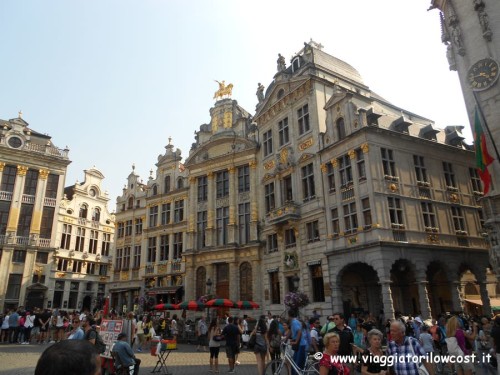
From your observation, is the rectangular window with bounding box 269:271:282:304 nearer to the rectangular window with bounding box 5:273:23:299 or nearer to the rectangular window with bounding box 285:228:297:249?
the rectangular window with bounding box 285:228:297:249

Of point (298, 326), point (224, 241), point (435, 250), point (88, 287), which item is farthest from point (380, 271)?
point (88, 287)

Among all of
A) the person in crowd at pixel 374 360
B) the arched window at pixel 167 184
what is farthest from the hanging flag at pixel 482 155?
the arched window at pixel 167 184

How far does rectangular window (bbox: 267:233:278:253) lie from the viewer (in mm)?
32750

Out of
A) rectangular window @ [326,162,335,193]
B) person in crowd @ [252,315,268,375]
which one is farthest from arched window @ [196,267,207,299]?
person in crowd @ [252,315,268,375]

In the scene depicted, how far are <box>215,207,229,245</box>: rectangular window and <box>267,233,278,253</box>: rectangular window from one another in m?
5.25

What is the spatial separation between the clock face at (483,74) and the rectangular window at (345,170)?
28.7 feet

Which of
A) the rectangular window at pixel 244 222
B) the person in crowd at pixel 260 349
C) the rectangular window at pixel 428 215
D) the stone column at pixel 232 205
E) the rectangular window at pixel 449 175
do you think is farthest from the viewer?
the stone column at pixel 232 205

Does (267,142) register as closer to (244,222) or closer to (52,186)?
(244,222)

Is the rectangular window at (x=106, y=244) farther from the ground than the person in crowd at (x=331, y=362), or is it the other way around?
the rectangular window at (x=106, y=244)

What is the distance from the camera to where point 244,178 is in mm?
37625

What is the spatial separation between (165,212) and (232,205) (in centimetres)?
1017

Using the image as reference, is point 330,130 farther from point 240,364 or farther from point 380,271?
point 240,364

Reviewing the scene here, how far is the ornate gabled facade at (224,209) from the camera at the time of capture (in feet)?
115

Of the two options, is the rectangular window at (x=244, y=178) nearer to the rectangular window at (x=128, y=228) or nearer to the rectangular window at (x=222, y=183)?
the rectangular window at (x=222, y=183)
